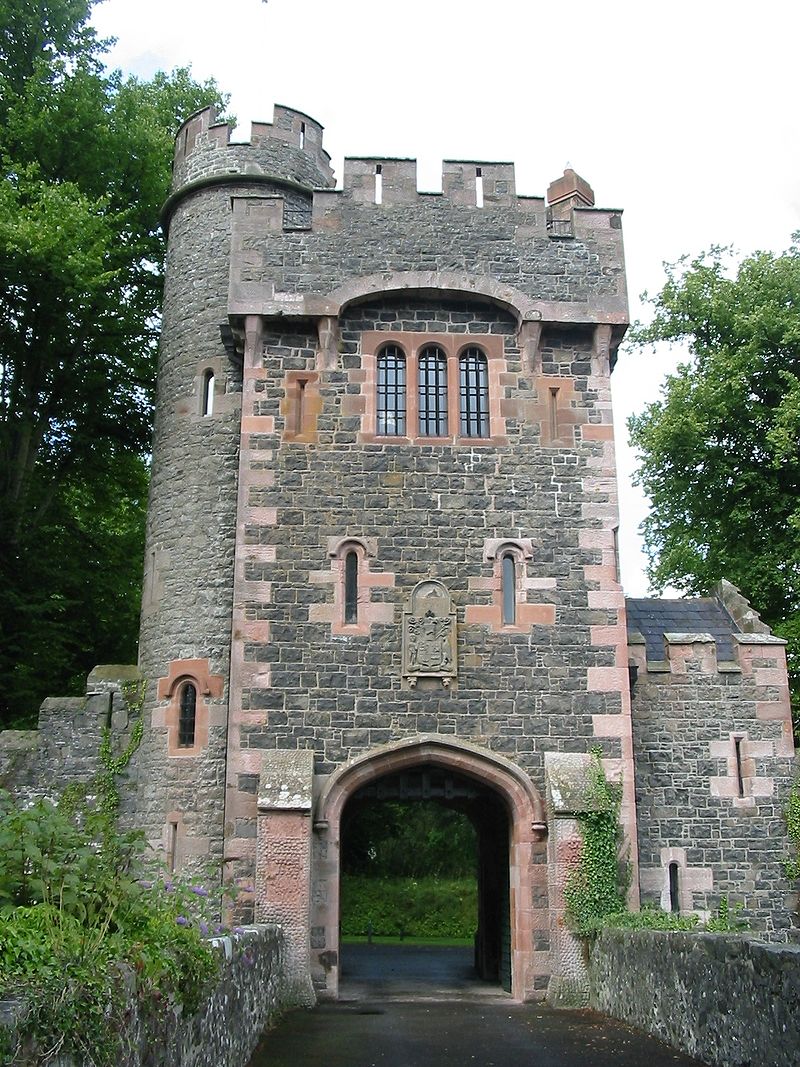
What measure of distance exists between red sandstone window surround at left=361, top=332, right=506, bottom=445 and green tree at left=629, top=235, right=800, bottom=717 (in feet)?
25.6

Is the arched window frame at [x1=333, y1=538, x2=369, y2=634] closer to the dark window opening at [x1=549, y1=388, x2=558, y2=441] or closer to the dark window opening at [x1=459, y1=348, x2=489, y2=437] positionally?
the dark window opening at [x1=459, y1=348, x2=489, y2=437]

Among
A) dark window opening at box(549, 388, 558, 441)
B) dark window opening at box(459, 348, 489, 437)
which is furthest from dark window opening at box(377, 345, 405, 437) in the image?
dark window opening at box(549, 388, 558, 441)

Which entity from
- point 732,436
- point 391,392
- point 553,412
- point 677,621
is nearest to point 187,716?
point 391,392

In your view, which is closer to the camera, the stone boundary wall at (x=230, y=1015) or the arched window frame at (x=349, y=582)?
the stone boundary wall at (x=230, y=1015)

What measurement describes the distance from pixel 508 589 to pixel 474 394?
2.68 m

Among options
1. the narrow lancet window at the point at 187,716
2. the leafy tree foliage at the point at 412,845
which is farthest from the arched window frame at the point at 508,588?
the leafy tree foliage at the point at 412,845

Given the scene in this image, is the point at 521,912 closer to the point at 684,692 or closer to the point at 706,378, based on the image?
the point at 684,692

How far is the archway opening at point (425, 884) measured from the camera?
1454cm

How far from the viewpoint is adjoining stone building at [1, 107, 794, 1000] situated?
44.5 ft

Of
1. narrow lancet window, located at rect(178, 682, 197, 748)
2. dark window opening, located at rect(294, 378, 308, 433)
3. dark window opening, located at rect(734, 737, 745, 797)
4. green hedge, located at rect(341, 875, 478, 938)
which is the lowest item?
green hedge, located at rect(341, 875, 478, 938)

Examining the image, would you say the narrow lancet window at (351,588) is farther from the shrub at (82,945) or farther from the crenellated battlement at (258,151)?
the shrub at (82,945)

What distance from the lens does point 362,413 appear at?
14.9 m

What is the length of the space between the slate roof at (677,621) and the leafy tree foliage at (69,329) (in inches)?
358

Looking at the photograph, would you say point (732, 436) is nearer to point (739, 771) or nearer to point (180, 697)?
point (739, 771)
